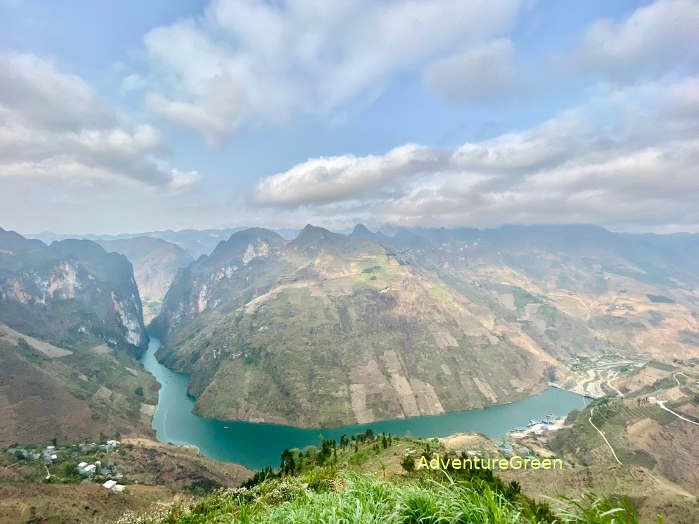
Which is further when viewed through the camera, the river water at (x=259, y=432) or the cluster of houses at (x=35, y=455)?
the river water at (x=259, y=432)

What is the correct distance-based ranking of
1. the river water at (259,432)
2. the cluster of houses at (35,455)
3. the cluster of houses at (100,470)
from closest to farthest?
the cluster of houses at (100,470) < the cluster of houses at (35,455) < the river water at (259,432)

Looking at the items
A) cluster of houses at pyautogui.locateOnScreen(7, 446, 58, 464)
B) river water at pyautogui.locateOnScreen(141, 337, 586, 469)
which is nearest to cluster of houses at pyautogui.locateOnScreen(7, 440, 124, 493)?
cluster of houses at pyautogui.locateOnScreen(7, 446, 58, 464)

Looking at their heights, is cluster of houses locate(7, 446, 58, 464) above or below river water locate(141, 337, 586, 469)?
above

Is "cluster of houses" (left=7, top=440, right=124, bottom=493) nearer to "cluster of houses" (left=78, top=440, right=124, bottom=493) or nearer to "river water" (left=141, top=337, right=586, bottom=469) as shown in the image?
"cluster of houses" (left=78, top=440, right=124, bottom=493)

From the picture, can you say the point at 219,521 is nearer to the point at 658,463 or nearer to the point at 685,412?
the point at 658,463

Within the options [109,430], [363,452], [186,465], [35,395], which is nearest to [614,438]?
[363,452]

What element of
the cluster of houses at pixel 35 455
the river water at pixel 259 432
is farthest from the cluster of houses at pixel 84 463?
the river water at pixel 259 432

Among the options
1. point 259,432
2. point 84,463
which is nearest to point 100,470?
point 84,463

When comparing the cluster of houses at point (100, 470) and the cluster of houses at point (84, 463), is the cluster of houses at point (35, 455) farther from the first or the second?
the cluster of houses at point (100, 470)

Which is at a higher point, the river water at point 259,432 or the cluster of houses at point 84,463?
the cluster of houses at point 84,463

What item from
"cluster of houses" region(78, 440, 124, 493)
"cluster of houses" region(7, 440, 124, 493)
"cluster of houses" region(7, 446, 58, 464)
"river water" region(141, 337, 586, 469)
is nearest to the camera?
"cluster of houses" region(7, 440, 124, 493)

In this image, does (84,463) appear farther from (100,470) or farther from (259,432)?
(259,432)
